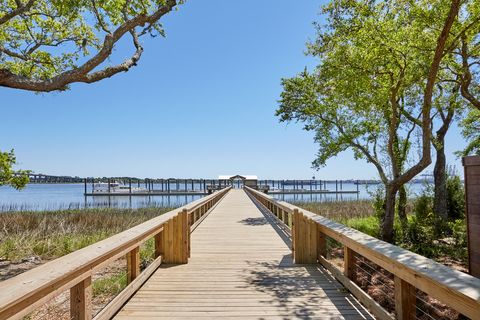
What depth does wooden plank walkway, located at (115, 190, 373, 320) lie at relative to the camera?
3490 millimetres

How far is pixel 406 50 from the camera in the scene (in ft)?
27.8

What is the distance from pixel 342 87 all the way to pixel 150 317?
9.02 m

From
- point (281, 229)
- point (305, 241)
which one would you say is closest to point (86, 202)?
point (281, 229)

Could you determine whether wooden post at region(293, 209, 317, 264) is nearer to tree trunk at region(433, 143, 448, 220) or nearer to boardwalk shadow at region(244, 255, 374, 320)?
boardwalk shadow at region(244, 255, 374, 320)

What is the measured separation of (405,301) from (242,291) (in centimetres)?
200

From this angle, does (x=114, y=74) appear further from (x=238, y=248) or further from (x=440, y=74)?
(x=440, y=74)

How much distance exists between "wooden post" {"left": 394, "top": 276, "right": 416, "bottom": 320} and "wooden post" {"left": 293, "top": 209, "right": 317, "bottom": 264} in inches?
104

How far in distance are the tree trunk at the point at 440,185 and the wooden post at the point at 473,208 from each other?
7688mm

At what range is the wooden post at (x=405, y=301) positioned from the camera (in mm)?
2689

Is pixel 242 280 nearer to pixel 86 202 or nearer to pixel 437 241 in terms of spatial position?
pixel 437 241

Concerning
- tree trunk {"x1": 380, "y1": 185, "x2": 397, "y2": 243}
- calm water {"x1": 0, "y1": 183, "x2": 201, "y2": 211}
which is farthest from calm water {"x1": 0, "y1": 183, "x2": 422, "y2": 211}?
tree trunk {"x1": 380, "y1": 185, "x2": 397, "y2": 243}

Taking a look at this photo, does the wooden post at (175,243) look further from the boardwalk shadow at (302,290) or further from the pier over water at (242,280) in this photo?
the boardwalk shadow at (302,290)

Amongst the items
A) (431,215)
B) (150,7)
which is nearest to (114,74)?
(150,7)

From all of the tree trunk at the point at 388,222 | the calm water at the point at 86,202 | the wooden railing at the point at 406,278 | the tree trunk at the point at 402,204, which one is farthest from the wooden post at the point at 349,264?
the calm water at the point at 86,202
